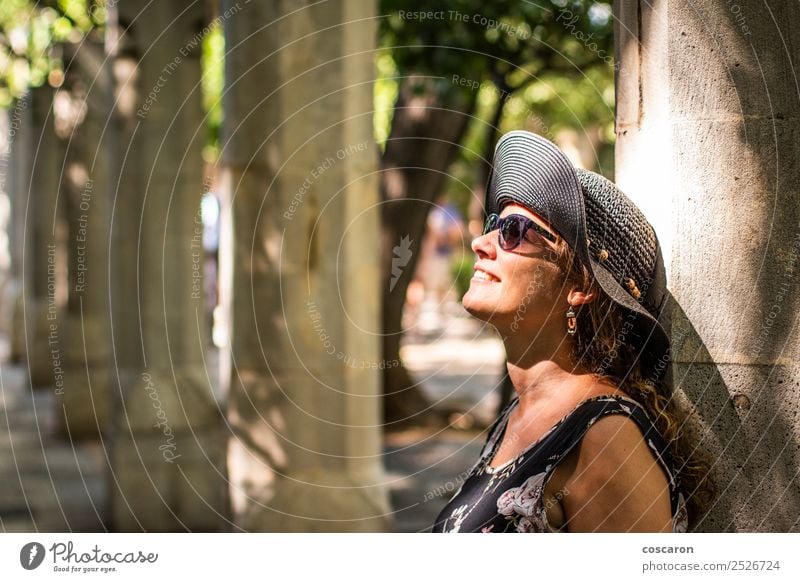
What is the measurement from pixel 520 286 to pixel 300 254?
379 cm

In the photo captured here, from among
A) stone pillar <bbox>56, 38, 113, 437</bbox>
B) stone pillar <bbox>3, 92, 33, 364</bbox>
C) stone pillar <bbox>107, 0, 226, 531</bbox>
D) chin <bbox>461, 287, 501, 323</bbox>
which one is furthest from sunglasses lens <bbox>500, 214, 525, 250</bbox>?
stone pillar <bbox>3, 92, 33, 364</bbox>

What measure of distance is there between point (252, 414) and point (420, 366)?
10292 millimetres

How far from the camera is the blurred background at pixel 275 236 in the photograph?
5.96 meters

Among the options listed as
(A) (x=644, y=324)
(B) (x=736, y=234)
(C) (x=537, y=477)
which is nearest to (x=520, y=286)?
(A) (x=644, y=324)

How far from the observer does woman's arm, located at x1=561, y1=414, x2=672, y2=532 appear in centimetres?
211

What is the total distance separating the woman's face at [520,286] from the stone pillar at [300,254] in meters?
3.71

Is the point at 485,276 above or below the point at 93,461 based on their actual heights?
above

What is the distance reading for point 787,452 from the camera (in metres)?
2.38

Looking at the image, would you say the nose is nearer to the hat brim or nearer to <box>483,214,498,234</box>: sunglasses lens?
<box>483,214,498,234</box>: sunglasses lens

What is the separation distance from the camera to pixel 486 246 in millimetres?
2332

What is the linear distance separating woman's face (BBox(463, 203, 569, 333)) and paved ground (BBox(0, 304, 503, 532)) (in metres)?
3.23

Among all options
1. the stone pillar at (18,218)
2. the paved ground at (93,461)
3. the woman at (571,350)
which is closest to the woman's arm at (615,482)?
the woman at (571,350)

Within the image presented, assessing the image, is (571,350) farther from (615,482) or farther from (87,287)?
(87,287)
